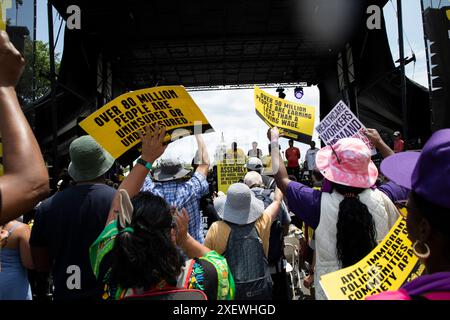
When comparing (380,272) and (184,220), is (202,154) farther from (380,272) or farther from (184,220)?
(380,272)

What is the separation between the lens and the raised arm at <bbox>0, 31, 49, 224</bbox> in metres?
0.91

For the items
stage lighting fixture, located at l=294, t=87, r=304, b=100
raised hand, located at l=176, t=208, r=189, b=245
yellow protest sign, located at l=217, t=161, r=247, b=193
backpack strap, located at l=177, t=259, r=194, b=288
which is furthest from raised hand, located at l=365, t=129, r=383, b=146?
stage lighting fixture, located at l=294, t=87, r=304, b=100

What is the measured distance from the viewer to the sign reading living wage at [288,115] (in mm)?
2951

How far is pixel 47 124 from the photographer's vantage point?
965 cm

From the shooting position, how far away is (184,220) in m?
1.60

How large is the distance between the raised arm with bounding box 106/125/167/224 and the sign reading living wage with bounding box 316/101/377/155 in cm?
138

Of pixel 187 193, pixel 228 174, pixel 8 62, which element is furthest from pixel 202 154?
pixel 228 174

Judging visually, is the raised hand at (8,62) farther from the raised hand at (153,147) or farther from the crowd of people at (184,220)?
the raised hand at (153,147)

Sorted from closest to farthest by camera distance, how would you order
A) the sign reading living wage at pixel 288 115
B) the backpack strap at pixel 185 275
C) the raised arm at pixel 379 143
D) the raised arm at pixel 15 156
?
the raised arm at pixel 15 156 → the backpack strap at pixel 185 275 → the raised arm at pixel 379 143 → the sign reading living wage at pixel 288 115

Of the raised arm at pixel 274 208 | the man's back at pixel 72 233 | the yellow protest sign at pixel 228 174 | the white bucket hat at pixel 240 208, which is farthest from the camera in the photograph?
the yellow protest sign at pixel 228 174

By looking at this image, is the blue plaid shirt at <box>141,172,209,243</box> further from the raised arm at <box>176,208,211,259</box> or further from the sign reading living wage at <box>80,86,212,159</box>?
the raised arm at <box>176,208,211,259</box>

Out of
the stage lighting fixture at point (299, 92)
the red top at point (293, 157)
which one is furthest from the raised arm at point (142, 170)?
the stage lighting fixture at point (299, 92)
